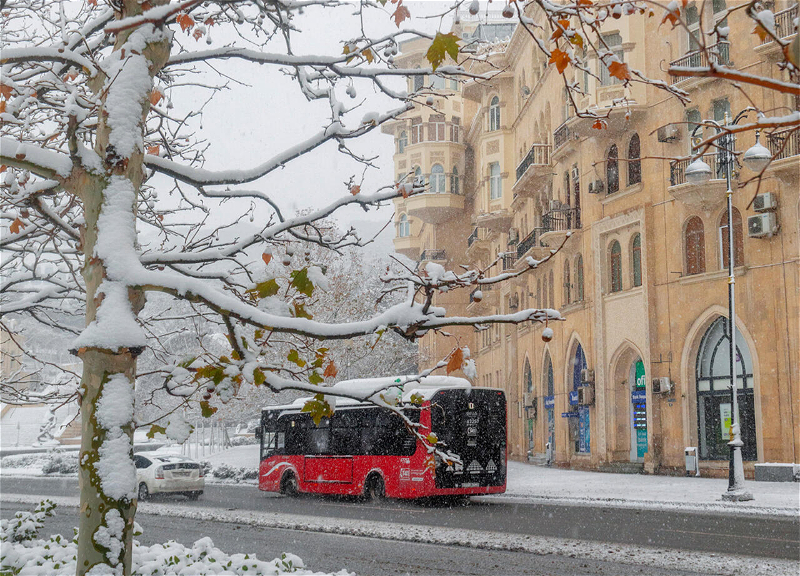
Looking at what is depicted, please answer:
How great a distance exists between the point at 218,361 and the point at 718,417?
25217 mm

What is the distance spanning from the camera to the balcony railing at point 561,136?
33.4m

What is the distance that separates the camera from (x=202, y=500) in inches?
957

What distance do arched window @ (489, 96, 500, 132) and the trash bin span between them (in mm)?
24583

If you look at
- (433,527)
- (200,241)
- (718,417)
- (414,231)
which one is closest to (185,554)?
(200,241)

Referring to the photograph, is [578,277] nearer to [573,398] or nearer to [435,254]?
[573,398]

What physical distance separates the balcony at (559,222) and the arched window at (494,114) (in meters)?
12.7

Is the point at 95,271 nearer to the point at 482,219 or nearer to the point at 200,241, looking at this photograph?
the point at 200,241

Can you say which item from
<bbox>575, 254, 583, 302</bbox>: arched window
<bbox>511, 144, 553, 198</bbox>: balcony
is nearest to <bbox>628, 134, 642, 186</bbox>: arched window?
<bbox>575, 254, 583, 302</bbox>: arched window

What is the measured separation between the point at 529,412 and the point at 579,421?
6.37 m

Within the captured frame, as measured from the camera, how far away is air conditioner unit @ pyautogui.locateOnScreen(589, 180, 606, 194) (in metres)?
32.0

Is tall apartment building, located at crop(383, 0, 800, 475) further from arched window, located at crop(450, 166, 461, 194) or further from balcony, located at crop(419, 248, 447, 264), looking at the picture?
balcony, located at crop(419, 248, 447, 264)

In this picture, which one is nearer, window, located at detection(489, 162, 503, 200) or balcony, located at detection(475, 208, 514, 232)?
balcony, located at detection(475, 208, 514, 232)

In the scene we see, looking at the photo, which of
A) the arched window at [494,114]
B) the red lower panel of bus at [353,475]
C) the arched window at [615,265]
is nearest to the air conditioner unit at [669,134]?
the arched window at [615,265]

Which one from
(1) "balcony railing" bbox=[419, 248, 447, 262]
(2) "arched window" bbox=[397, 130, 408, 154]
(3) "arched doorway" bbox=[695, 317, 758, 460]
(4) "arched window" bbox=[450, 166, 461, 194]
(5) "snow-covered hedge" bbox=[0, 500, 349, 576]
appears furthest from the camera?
(1) "balcony railing" bbox=[419, 248, 447, 262]
